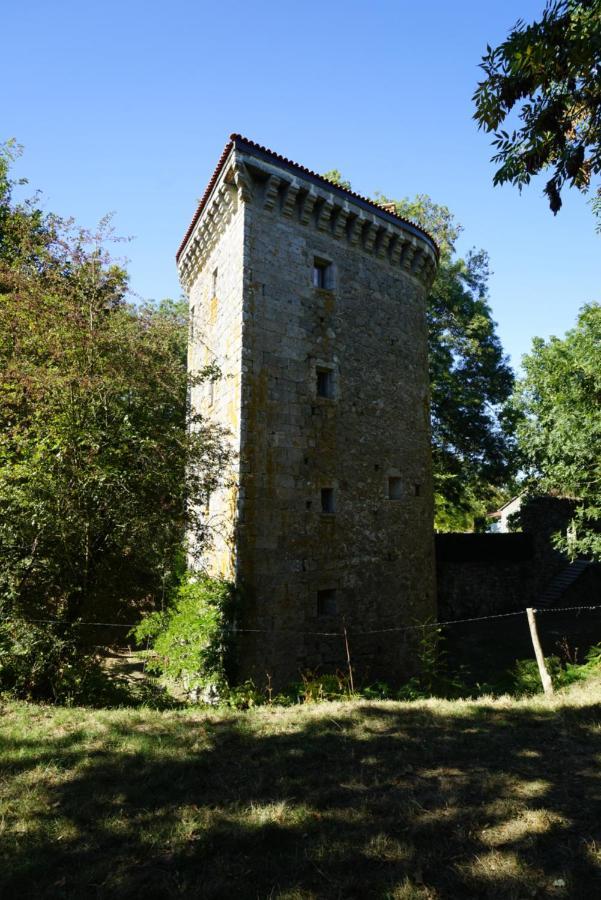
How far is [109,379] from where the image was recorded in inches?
299

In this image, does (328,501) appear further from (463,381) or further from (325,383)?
(463,381)

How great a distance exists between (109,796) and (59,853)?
2.45 feet

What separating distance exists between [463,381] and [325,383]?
360 inches

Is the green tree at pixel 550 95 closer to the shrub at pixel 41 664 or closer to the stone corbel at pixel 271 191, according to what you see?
the stone corbel at pixel 271 191

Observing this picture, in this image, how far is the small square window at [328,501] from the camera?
10633mm

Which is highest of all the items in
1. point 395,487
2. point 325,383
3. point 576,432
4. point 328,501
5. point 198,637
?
point 325,383

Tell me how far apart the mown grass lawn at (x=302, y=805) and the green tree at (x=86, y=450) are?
1.99 m

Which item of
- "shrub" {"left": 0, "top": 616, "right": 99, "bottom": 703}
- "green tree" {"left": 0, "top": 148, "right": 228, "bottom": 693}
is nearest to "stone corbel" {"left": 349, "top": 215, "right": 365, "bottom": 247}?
"green tree" {"left": 0, "top": 148, "right": 228, "bottom": 693}

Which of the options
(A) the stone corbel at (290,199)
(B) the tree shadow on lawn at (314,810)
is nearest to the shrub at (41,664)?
(B) the tree shadow on lawn at (314,810)

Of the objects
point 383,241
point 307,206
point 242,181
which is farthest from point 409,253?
point 242,181

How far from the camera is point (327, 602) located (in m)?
10.3

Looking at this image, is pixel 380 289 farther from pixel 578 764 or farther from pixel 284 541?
pixel 578 764

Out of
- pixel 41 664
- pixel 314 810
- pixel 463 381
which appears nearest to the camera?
pixel 314 810

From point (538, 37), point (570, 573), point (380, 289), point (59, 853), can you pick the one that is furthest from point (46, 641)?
point (570, 573)
